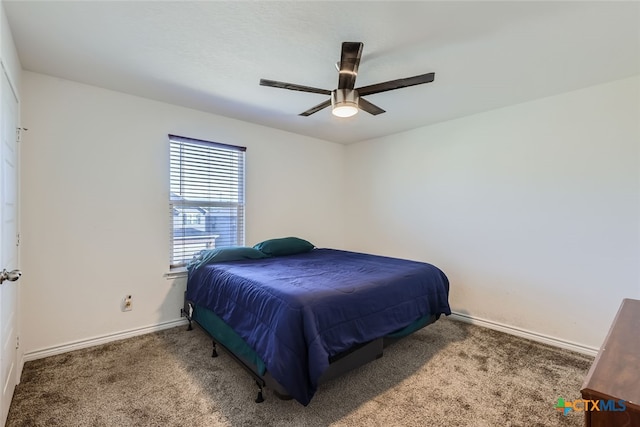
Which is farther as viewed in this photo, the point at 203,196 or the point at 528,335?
the point at 203,196

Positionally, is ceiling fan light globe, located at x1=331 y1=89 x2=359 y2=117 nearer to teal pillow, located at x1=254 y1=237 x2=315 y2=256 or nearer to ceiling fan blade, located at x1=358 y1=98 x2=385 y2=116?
ceiling fan blade, located at x1=358 y1=98 x2=385 y2=116

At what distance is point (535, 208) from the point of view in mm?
2916

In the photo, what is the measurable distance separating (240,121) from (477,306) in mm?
3566

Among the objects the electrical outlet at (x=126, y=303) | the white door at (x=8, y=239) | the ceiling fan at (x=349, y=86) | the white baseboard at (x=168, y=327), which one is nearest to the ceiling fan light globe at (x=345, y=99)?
the ceiling fan at (x=349, y=86)

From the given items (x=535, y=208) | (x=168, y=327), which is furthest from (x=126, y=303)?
(x=535, y=208)

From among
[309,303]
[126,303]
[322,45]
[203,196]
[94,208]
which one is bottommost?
[126,303]

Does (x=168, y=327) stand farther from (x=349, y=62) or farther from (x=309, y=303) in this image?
(x=349, y=62)

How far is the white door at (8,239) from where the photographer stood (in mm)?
1582

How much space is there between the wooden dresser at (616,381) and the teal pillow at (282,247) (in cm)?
280

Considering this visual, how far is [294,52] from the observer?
6.79 feet

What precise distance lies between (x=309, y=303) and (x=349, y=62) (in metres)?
1.52

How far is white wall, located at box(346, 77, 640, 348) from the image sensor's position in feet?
8.18

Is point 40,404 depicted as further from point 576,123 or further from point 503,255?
point 576,123

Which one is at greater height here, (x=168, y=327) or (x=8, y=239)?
(x=8, y=239)
